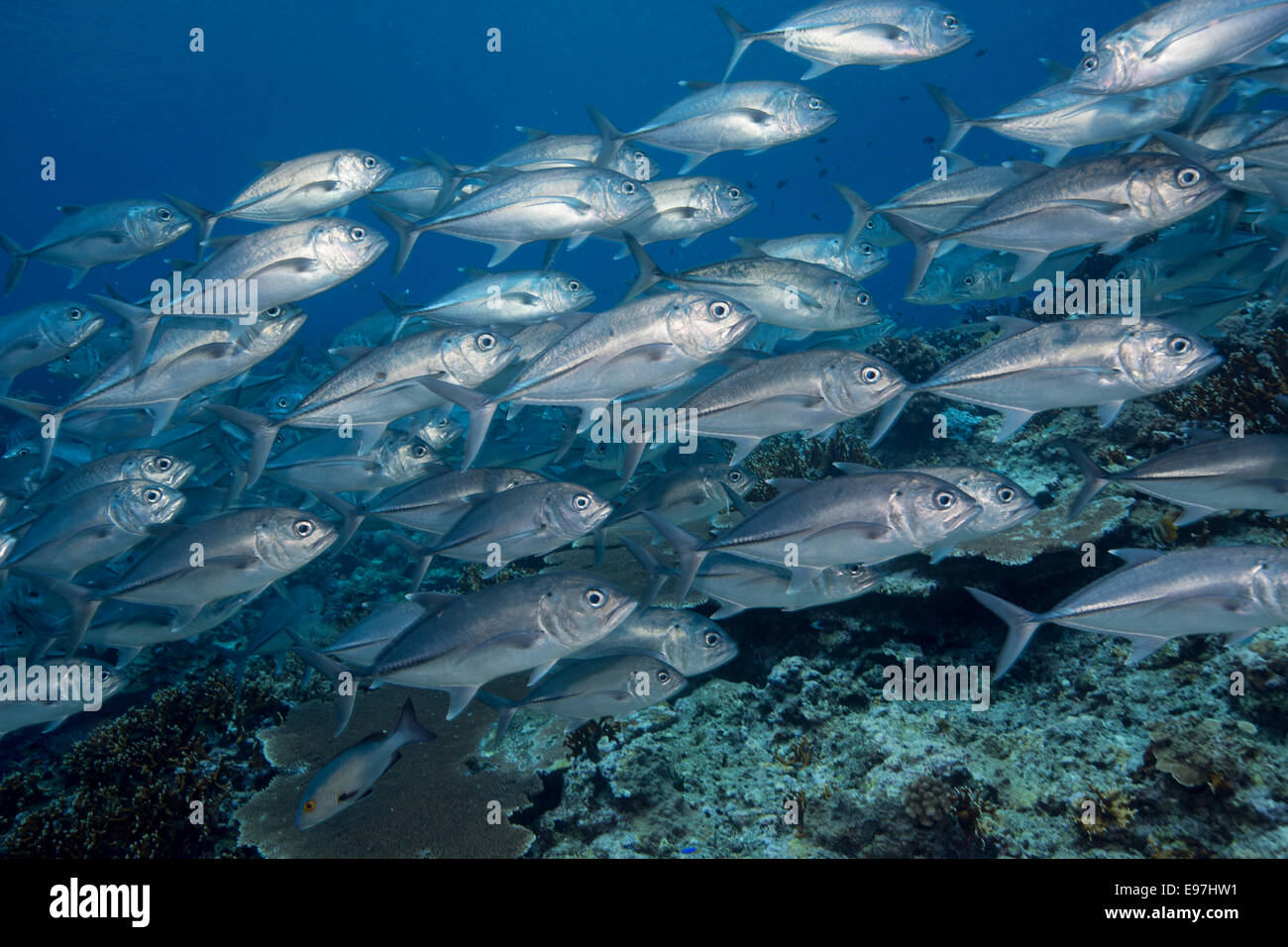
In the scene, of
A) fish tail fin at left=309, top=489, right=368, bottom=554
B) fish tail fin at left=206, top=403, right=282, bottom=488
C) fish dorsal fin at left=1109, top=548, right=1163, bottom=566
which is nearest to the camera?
fish dorsal fin at left=1109, top=548, right=1163, bottom=566

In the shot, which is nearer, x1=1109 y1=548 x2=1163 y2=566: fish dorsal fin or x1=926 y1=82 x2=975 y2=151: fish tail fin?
x1=1109 y1=548 x2=1163 y2=566: fish dorsal fin

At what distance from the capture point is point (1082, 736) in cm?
371

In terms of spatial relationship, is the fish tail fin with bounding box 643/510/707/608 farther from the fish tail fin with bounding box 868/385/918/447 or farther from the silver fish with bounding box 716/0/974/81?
the silver fish with bounding box 716/0/974/81

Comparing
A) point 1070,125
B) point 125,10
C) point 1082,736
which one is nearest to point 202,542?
point 1082,736

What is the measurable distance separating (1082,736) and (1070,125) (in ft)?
13.5

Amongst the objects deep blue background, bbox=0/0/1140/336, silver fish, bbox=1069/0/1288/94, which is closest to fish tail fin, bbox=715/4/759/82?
silver fish, bbox=1069/0/1288/94

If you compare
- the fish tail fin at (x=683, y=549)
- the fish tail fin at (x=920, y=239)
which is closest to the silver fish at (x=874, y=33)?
the fish tail fin at (x=920, y=239)

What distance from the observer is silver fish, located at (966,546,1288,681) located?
9.33 ft

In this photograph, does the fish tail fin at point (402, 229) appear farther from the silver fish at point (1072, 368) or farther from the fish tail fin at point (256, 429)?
the silver fish at point (1072, 368)

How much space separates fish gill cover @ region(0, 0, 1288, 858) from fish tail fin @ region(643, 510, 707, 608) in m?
0.03

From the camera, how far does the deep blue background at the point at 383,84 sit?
41562 mm

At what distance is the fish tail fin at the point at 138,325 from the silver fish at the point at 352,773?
2.92m
